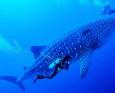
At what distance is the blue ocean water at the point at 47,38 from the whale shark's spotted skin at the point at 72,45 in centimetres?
378

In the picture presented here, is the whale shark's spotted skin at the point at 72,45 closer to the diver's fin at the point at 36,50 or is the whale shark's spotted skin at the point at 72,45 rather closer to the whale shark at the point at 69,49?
the whale shark at the point at 69,49

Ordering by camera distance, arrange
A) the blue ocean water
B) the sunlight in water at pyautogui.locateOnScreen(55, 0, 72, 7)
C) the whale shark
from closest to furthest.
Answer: the whale shark, the blue ocean water, the sunlight in water at pyautogui.locateOnScreen(55, 0, 72, 7)

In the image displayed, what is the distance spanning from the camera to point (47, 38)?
5184cm

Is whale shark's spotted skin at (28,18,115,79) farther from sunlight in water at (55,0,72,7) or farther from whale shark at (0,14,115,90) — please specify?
sunlight in water at (55,0,72,7)

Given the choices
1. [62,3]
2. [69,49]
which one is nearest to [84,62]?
[69,49]

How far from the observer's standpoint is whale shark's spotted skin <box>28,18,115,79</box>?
291 centimetres

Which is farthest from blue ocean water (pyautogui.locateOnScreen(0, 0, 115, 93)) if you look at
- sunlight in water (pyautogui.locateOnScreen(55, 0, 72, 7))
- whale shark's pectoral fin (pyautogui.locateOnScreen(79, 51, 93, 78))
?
whale shark's pectoral fin (pyautogui.locateOnScreen(79, 51, 93, 78))

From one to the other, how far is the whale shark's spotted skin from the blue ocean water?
3.78 m

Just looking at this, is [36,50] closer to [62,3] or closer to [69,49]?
[69,49]

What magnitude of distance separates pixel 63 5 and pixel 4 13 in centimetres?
1590

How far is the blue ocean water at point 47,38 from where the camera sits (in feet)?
79.3

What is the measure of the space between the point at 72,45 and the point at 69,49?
2.2 inches

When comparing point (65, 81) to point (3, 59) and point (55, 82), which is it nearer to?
point (55, 82)

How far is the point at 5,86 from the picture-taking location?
35312 mm
